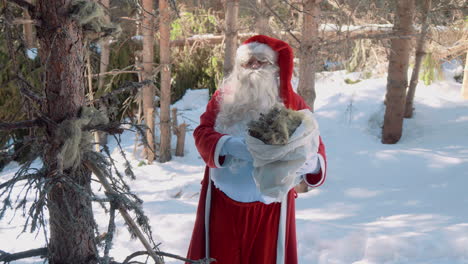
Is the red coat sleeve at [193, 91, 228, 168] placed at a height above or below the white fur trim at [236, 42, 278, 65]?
below

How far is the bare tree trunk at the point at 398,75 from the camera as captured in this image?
20.9 feet

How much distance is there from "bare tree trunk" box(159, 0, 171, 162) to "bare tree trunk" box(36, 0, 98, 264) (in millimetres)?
4847

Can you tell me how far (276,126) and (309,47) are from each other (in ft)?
10.2

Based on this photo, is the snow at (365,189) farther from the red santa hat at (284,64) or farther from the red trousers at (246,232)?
the red santa hat at (284,64)

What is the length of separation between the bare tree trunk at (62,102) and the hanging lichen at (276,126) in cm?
77

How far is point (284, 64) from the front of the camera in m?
2.18

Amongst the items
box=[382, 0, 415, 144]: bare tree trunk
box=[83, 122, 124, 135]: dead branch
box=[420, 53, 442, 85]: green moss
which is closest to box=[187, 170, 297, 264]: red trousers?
box=[83, 122, 124, 135]: dead branch

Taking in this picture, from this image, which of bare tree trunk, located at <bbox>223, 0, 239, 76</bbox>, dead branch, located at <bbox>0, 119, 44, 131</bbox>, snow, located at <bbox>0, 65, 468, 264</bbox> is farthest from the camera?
bare tree trunk, located at <bbox>223, 0, 239, 76</bbox>

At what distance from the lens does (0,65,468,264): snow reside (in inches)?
114

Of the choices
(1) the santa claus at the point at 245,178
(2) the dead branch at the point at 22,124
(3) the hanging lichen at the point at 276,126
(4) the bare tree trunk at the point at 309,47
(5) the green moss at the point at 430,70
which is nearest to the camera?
(2) the dead branch at the point at 22,124

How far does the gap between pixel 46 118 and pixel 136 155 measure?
6.53m

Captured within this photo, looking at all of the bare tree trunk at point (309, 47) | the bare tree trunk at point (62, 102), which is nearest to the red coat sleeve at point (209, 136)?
the bare tree trunk at point (62, 102)

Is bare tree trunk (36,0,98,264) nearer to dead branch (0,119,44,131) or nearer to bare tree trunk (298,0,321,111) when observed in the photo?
dead branch (0,119,44,131)

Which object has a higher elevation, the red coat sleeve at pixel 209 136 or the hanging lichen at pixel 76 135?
the hanging lichen at pixel 76 135
